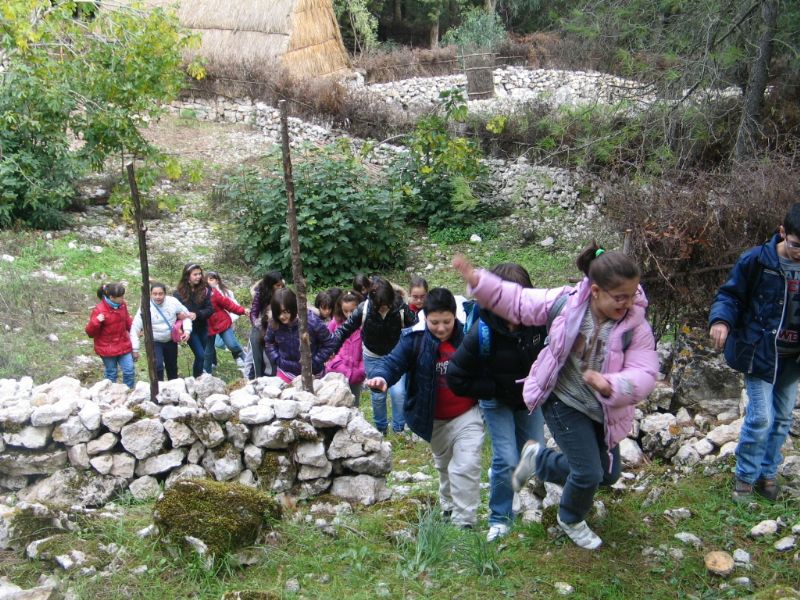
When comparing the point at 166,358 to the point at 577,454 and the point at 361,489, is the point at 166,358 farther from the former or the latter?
the point at 577,454

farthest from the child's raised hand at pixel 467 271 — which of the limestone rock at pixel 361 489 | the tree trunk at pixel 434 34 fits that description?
the tree trunk at pixel 434 34

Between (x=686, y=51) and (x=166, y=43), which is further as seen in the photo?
(x=686, y=51)

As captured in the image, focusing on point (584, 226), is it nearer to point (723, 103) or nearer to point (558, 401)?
point (723, 103)

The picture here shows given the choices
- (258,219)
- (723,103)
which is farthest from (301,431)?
(723,103)

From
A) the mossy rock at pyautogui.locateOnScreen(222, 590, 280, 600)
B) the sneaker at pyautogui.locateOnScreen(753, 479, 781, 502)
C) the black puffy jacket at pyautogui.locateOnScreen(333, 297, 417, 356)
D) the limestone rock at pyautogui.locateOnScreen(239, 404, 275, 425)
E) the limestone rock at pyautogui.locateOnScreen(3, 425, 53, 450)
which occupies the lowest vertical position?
the sneaker at pyautogui.locateOnScreen(753, 479, 781, 502)

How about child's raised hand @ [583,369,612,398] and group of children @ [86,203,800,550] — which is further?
group of children @ [86,203,800,550]

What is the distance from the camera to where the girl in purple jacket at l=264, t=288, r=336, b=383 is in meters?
6.16

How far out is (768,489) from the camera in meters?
4.10

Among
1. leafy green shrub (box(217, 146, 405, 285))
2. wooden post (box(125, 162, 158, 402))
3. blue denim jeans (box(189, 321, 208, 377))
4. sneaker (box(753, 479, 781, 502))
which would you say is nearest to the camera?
sneaker (box(753, 479, 781, 502))

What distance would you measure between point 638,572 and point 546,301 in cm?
135

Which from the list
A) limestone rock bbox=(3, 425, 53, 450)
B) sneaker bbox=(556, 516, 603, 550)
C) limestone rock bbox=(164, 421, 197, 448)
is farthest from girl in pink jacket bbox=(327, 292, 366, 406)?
sneaker bbox=(556, 516, 603, 550)

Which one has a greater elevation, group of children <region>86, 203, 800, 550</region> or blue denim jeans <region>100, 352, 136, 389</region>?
group of children <region>86, 203, 800, 550</region>

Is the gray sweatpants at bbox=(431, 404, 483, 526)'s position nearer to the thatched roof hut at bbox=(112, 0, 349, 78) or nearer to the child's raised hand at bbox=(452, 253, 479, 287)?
the child's raised hand at bbox=(452, 253, 479, 287)

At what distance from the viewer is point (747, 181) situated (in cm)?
646
